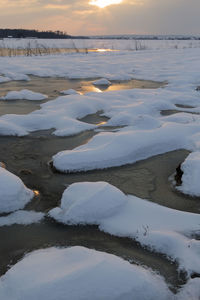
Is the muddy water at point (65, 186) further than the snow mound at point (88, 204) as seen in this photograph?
No

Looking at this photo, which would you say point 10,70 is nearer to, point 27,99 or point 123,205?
point 27,99

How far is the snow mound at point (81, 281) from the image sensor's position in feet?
6.61

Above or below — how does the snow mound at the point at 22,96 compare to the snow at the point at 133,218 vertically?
above

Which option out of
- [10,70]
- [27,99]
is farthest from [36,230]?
[10,70]

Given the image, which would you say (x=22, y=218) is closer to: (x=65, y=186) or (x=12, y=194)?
(x=12, y=194)

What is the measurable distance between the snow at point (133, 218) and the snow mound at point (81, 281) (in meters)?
0.42

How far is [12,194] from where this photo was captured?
3.35 meters

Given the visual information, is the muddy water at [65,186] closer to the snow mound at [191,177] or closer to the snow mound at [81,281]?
the snow mound at [191,177]

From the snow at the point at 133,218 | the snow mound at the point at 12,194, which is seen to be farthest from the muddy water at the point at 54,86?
the snow at the point at 133,218

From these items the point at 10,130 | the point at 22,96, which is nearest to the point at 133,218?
the point at 10,130

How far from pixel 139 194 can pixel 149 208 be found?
1.25 feet

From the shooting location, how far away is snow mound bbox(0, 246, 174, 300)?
6.61ft

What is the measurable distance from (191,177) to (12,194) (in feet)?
7.49

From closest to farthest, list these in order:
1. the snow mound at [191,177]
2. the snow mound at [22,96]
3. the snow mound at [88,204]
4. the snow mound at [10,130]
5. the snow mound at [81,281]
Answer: the snow mound at [81,281], the snow mound at [88,204], the snow mound at [191,177], the snow mound at [10,130], the snow mound at [22,96]
